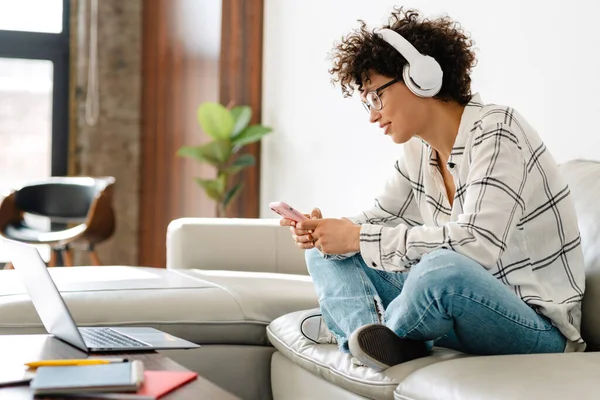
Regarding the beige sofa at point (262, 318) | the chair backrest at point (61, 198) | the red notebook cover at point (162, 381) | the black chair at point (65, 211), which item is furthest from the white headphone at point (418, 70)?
the chair backrest at point (61, 198)

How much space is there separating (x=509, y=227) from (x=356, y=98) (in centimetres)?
219

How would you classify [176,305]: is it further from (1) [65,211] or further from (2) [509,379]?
(1) [65,211]

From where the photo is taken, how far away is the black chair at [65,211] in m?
4.86

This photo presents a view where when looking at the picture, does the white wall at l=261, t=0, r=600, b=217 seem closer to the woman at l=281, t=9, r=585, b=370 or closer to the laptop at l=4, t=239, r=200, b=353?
the woman at l=281, t=9, r=585, b=370

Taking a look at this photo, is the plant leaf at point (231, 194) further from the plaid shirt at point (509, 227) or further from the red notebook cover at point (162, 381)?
the red notebook cover at point (162, 381)

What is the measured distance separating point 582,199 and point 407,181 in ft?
1.44

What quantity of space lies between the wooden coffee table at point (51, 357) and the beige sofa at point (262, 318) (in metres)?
0.43

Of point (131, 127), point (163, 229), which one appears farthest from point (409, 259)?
point (131, 127)

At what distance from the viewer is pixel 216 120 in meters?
4.70

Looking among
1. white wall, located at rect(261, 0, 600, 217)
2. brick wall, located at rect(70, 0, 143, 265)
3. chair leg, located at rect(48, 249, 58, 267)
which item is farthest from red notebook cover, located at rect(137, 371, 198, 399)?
brick wall, located at rect(70, 0, 143, 265)

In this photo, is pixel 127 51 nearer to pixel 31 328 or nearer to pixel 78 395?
pixel 31 328

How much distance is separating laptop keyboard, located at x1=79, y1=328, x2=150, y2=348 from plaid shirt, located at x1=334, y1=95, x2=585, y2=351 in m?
0.52

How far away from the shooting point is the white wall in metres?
2.55

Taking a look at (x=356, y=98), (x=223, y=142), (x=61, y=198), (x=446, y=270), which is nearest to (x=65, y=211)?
(x=61, y=198)
